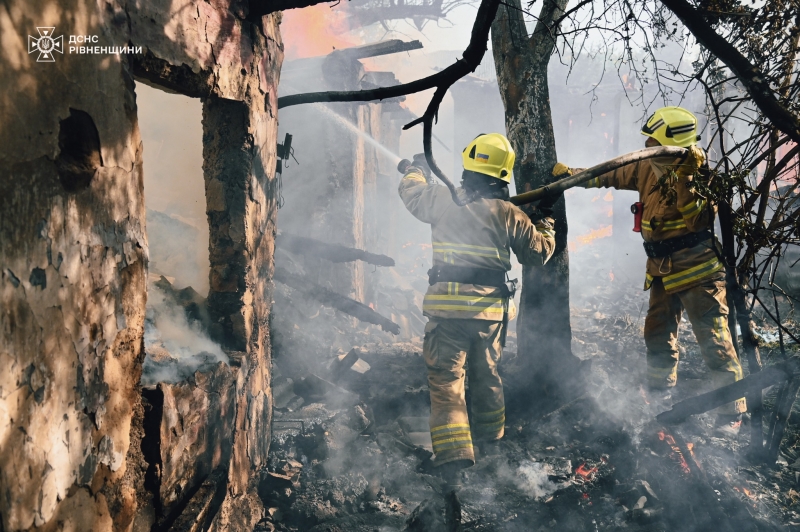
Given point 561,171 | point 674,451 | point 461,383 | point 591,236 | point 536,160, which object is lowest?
point 674,451

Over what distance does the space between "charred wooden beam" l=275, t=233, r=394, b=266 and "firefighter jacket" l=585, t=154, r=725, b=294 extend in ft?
13.1

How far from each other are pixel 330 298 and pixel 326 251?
807 mm

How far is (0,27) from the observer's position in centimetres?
125

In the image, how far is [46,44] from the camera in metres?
1.39

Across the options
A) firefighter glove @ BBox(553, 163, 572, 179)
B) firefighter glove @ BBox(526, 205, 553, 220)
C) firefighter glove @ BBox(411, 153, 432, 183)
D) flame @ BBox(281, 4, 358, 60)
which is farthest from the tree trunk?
flame @ BBox(281, 4, 358, 60)

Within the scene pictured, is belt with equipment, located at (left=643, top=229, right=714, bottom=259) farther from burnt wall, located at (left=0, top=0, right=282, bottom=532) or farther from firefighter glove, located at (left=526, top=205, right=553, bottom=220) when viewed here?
burnt wall, located at (left=0, top=0, right=282, bottom=532)

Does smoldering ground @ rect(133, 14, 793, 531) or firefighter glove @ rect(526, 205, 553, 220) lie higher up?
firefighter glove @ rect(526, 205, 553, 220)

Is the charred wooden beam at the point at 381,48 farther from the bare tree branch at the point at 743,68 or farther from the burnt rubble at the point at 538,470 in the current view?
the bare tree branch at the point at 743,68

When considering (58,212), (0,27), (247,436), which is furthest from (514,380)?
(0,27)

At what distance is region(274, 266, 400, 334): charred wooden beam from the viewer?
7.44 meters

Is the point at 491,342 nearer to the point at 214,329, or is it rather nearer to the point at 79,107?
the point at 214,329

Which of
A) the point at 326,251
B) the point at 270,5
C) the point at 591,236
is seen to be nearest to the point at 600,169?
the point at 270,5

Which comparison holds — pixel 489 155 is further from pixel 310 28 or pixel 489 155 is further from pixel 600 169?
pixel 310 28

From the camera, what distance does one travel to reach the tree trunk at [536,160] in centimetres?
450
